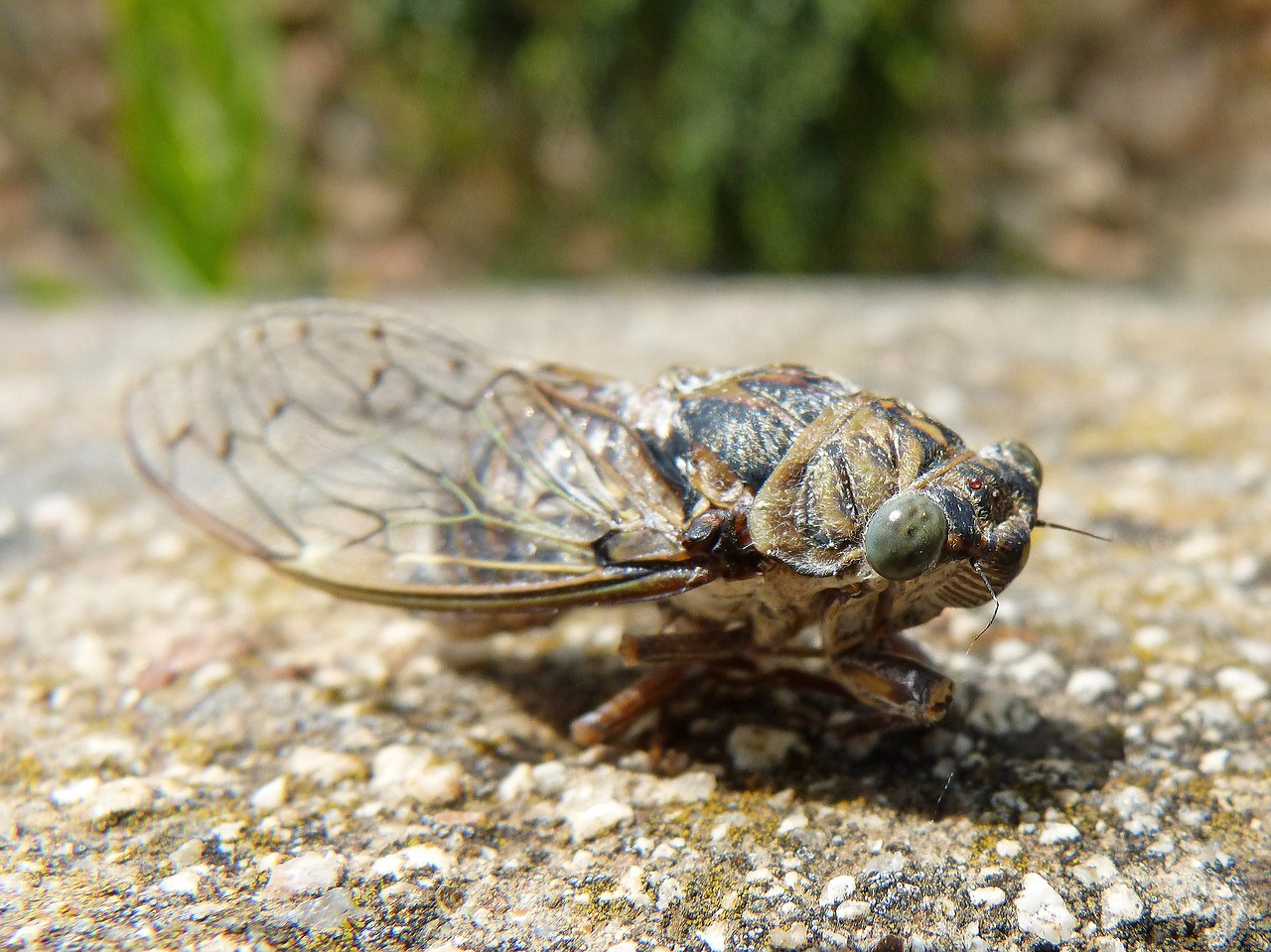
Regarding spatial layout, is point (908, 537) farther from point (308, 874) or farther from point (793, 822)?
point (308, 874)

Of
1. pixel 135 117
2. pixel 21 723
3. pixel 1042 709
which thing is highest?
pixel 135 117

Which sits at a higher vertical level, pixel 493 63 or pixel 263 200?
pixel 493 63


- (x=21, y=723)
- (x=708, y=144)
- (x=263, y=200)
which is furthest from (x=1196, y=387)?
(x=263, y=200)

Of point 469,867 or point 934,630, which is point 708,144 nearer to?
point 934,630

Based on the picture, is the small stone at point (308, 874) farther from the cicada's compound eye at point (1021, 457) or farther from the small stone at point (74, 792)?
the cicada's compound eye at point (1021, 457)

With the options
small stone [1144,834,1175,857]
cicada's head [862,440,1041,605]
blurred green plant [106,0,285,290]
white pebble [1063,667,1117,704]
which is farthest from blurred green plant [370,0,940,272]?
small stone [1144,834,1175,857]

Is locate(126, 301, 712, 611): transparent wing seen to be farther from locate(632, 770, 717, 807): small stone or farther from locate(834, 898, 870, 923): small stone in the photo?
locate(834, 898, 870, 923): small stone

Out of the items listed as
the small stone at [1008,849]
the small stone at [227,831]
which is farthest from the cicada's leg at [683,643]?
the small stone at [227,831]
